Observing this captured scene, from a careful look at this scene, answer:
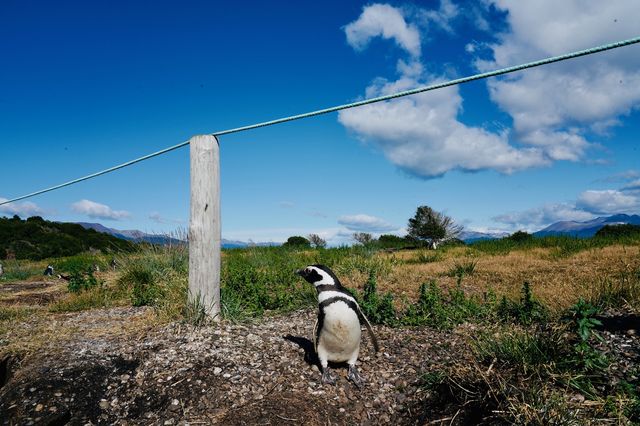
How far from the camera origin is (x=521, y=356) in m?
3.26

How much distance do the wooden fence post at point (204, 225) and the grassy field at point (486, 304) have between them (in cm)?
22

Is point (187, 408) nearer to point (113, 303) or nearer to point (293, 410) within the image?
point (293, 410)

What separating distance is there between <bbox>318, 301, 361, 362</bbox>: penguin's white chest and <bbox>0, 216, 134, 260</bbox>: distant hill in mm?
18344

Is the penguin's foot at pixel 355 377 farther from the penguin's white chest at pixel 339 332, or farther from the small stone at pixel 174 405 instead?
the small stone at pixel 174 405

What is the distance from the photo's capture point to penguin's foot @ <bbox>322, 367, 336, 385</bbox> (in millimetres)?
3859

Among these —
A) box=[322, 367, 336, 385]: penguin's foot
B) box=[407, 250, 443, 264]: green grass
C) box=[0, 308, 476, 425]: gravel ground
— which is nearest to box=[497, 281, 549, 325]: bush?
box=[0, 308, 476, 425]: gravel ground

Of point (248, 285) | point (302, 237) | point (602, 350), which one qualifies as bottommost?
point (602, 350)

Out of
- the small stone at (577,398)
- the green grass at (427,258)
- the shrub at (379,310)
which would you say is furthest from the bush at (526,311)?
the green grass at (427,258)

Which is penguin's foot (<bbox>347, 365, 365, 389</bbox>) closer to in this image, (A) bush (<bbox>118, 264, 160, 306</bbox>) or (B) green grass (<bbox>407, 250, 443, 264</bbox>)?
(A) bush (<bbox>118, 264, 160, 306</bbox>)

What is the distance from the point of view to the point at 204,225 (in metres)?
5.08

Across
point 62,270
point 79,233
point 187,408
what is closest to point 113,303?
point 187,408

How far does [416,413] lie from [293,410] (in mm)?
971

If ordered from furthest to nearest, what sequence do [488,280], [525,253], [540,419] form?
[525,253] → [488,280] → [540,419]

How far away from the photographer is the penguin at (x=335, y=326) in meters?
3.84
